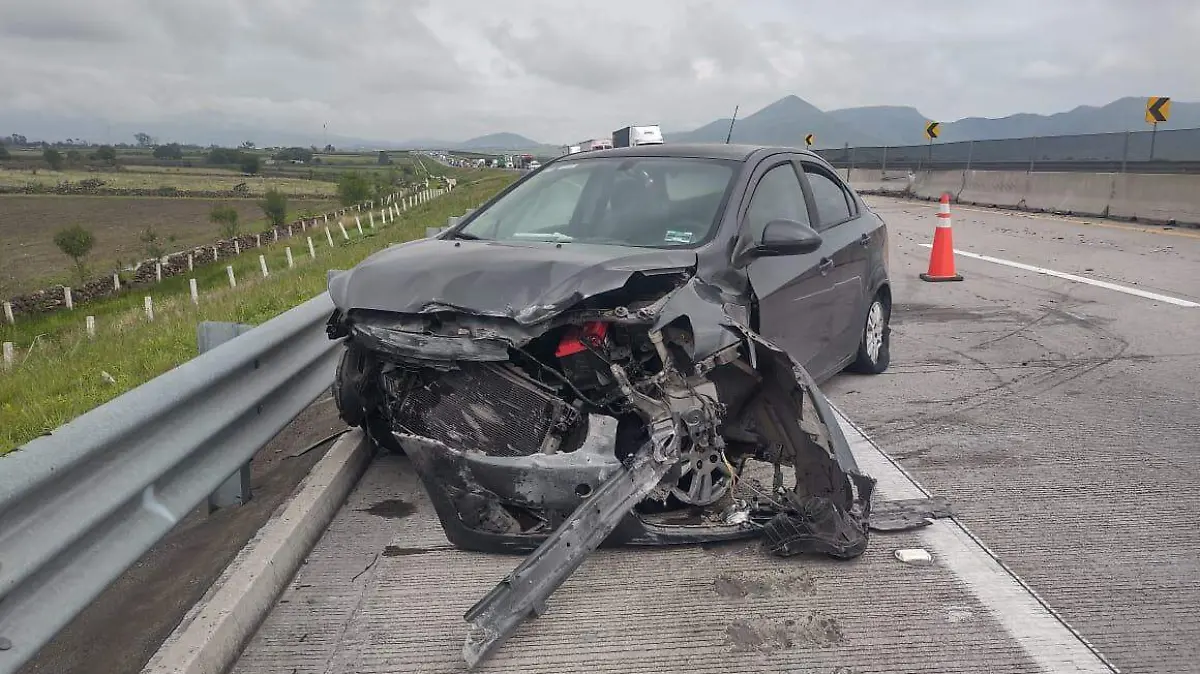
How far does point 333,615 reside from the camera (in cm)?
338

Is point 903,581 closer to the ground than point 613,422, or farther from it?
closer to the ground

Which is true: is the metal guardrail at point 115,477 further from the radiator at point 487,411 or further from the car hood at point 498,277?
the radiator at point 487,411

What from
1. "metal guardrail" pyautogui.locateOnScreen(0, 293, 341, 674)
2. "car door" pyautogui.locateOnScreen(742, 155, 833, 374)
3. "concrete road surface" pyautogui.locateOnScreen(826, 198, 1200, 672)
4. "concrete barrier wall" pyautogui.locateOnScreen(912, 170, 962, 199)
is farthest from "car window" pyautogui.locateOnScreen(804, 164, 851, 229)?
"concrete barrier wall" pyautogui.locateOnScreen(912, 170, 962, 199)

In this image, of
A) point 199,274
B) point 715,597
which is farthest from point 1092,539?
point 199,274

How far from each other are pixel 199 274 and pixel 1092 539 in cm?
3885

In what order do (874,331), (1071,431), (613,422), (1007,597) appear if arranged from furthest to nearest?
(874,331), (1071,431), (613,422), (1007,597)

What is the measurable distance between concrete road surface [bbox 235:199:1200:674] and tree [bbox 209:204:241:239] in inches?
1958

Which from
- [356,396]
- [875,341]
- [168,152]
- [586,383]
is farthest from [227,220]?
[168,152]

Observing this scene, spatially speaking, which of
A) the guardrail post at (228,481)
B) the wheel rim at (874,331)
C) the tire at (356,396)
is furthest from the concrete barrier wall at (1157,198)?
the guardrail post at (228,481)

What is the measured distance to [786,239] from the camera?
4.48 m

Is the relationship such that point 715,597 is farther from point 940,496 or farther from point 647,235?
point 647,235

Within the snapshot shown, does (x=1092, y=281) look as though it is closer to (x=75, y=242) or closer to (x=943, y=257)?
(x=943, y=257)

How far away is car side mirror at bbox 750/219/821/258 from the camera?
14.7ft

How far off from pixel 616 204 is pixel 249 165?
104232 millimetres
